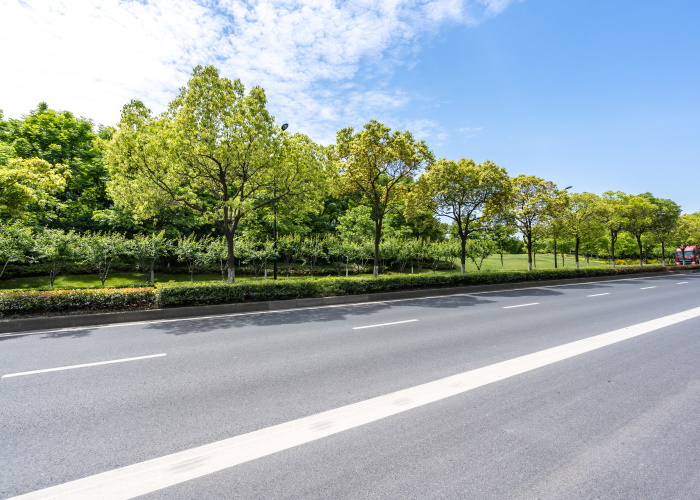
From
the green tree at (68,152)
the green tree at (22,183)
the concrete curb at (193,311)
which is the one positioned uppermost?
the green tree at (68,152)

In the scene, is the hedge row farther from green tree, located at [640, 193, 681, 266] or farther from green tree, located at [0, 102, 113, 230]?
green tree, located at [640, 193, 681, 266]

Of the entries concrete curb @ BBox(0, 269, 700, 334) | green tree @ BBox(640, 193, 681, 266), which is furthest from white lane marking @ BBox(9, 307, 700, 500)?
green tree @ BBox(640, 193, 681, 266)

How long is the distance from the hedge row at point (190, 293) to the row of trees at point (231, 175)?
1.91 meters

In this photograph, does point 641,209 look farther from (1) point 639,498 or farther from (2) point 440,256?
(1) point 639,498

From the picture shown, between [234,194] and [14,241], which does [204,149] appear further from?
[14,241]

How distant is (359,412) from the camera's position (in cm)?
365

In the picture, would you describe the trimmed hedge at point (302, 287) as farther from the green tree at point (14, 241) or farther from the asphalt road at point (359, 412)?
the green tree at point (14, 241)

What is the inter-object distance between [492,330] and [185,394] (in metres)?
6.60

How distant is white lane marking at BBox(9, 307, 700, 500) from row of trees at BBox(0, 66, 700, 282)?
10254 mm

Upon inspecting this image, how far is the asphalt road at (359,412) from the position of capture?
2537mm

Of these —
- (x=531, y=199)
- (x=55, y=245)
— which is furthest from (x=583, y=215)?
(x=55, y=245)

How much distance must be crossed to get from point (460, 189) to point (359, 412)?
56.4 ft

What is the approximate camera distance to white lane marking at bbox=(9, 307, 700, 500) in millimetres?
2460

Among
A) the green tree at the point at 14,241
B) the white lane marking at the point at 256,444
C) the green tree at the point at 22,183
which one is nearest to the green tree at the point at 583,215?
the white lane marking at the point at 256,444
